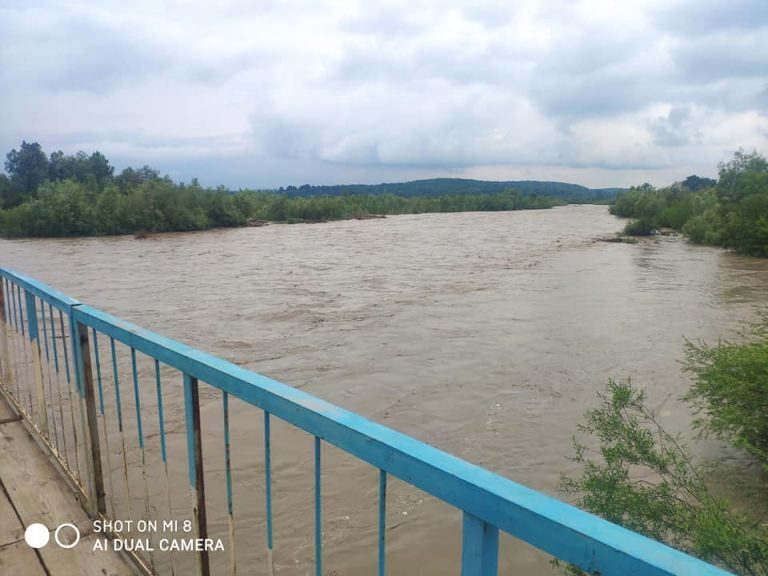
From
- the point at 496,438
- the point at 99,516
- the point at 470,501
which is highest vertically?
the point at 470,501

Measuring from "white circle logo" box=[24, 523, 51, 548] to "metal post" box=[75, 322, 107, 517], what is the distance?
20cm

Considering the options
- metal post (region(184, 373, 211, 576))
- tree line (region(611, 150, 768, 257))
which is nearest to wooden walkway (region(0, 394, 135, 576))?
metal post (region(184, 373, 211, 576))

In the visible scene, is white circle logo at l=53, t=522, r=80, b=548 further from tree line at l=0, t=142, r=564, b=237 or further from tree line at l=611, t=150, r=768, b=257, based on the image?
tree line at l=0, t=142, r=564, b=237

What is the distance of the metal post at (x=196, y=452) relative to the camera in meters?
1.78

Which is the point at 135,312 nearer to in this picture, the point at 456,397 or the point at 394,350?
the point at 394,350

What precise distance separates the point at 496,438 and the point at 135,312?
9.67m

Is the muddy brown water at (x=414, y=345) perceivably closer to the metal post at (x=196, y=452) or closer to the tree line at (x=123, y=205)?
the metal post at (x=196, y=452)

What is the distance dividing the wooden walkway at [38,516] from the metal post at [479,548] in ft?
5.53

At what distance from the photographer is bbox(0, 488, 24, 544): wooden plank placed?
2330 millimetres

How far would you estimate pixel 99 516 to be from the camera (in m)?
2.56

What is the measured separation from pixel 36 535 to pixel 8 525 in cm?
16

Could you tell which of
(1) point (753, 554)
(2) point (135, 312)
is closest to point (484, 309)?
(2) point (135, 312)

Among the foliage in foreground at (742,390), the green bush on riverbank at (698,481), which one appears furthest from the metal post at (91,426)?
the foliage in foreground at (742,390)

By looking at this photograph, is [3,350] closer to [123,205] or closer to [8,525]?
[8,525]
